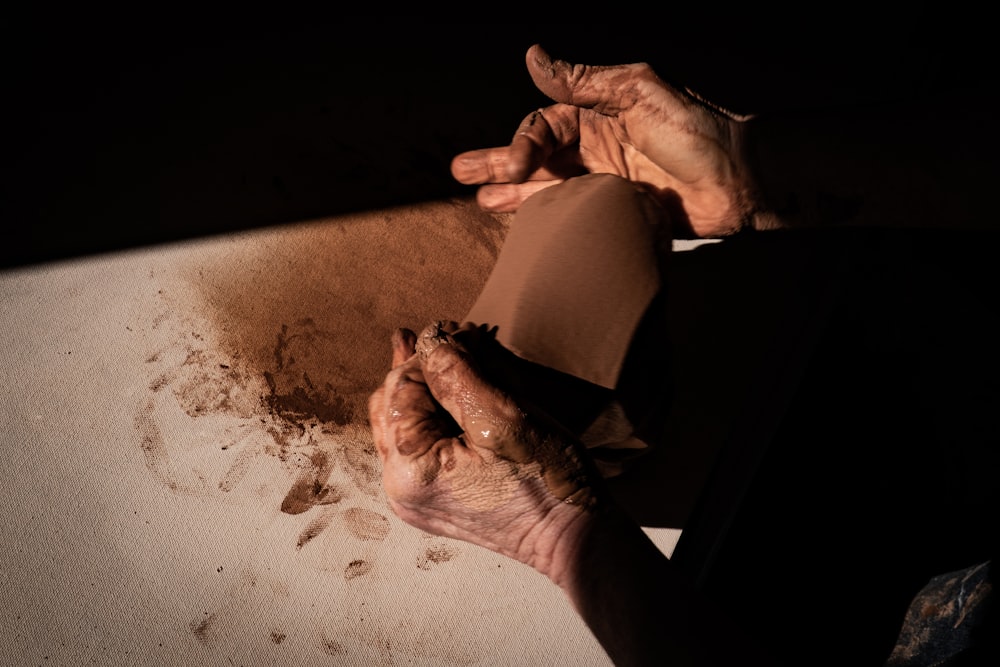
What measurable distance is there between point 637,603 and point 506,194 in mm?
957

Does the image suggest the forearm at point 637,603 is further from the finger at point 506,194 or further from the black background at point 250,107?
the black background at point 250,107

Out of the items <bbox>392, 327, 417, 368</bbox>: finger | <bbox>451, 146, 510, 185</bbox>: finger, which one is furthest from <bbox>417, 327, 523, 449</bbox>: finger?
<bbox>451, 146, 510, 185</bbox>: finger

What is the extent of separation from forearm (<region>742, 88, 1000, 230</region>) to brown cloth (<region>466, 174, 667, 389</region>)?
0.30 meters

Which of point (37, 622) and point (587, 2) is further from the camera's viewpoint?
point (587, 2)

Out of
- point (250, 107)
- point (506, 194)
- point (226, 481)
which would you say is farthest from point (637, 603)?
point (250, 107)

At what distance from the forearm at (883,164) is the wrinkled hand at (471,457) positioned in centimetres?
74

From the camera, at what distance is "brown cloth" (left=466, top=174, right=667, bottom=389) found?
1211 millimetres

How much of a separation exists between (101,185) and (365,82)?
2.15ft

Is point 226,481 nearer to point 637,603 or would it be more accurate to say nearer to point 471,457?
point 471,457

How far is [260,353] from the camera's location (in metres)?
1.45

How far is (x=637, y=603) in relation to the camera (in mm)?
1012

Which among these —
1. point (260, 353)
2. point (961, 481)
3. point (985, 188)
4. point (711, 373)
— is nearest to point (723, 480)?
point (711, 373)

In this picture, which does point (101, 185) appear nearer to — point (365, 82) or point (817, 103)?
point (365, 82)

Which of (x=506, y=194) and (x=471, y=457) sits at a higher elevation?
(x=506, y=194)
